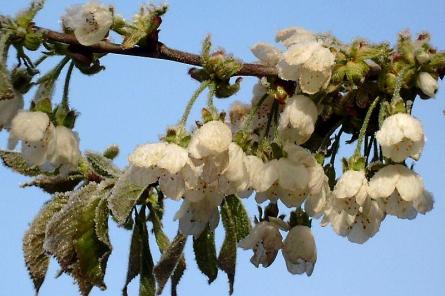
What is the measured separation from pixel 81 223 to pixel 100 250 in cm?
9

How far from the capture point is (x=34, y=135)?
308cm

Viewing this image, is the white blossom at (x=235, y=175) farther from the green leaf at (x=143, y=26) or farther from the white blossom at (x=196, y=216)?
the green leaf at (x=143, y=26)

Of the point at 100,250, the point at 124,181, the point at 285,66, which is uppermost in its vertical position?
the point at 285,66

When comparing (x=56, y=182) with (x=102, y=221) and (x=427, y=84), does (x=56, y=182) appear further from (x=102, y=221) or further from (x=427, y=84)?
(x=427, y=84)

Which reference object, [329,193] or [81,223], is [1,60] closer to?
[81,223]

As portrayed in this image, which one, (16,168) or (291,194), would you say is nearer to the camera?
(291,194)

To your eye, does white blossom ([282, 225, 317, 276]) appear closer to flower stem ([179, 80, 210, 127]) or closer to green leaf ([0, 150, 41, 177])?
flower stem ([179, 80, 210, 127])

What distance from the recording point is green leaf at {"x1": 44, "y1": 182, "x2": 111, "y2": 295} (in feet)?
10.6

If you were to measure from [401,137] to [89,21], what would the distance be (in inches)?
34.9

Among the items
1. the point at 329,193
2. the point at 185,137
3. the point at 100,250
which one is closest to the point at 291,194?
the point at 329,193

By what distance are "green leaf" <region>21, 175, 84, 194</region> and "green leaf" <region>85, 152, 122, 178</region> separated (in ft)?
0.18

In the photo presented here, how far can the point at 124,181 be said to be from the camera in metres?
3.36

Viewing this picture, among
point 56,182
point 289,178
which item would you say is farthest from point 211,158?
point 56,182

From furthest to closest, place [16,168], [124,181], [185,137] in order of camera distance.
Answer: [16,168] → [124,181] → [185,137]
